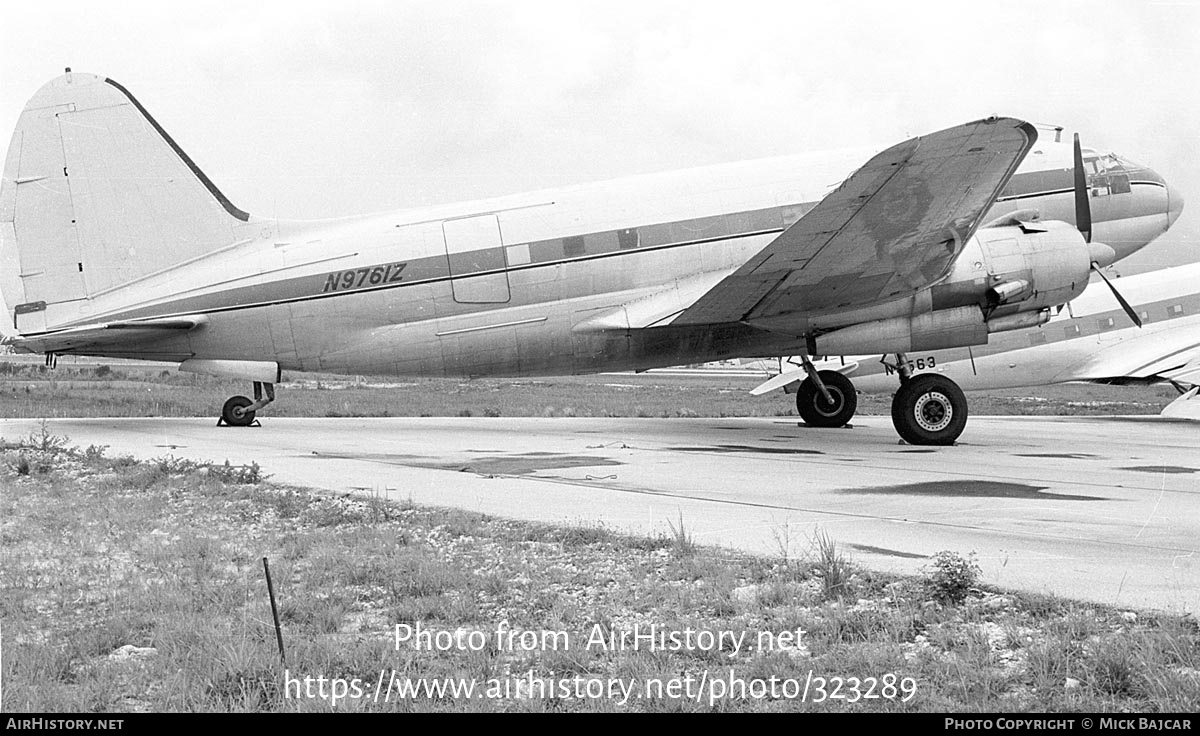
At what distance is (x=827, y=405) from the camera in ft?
67.7

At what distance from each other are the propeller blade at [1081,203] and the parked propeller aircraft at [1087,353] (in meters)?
6.51

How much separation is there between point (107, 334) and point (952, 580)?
16074 mm

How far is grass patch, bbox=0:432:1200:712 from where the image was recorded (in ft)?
14.8

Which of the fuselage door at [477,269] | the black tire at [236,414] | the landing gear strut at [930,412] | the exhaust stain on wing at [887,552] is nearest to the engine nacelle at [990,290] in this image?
the landing gear strut at [930,412]

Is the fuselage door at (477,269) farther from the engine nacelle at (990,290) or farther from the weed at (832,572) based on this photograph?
the weed at (832,572)

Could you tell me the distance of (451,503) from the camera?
1020 cm

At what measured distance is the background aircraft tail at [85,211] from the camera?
18469 mm

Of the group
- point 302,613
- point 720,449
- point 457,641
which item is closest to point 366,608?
point 302,613

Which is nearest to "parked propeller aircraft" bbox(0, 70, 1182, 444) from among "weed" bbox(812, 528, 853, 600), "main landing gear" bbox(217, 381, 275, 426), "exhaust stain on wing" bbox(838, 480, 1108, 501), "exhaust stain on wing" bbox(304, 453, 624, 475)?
"main landing gear" bbox(217, 381, 275, 426)

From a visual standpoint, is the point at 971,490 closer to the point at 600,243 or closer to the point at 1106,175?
the point at 600,243

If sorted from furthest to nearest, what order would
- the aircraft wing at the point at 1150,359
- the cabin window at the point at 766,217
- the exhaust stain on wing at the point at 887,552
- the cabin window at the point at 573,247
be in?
the aircraft wing at the point at 1150,359, the cabin window at the point at 766,217, the cabin window at the point at 573,247, the exhaust stain on wing at the point at 887,552

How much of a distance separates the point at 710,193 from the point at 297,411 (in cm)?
1527

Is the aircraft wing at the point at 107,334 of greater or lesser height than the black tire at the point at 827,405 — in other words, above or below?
above

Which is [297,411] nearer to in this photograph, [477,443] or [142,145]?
[142,145]
